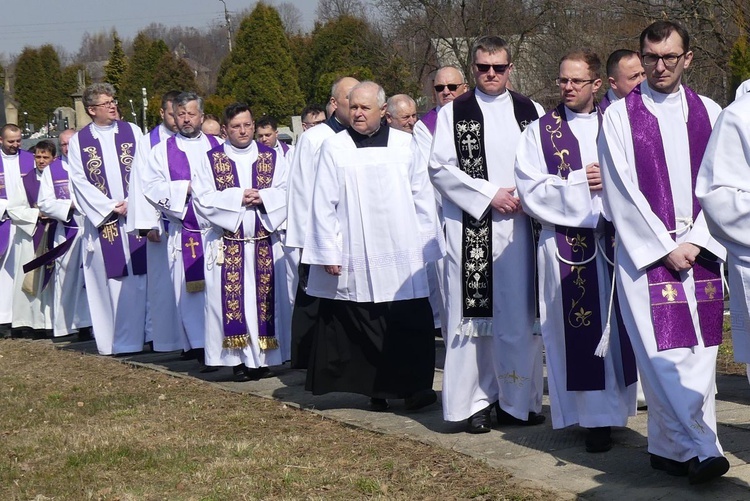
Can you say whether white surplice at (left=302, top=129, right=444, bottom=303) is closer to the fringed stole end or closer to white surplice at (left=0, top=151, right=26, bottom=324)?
the fringed stole end

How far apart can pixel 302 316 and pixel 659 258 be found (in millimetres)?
3584

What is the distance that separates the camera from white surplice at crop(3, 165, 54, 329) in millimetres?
12891

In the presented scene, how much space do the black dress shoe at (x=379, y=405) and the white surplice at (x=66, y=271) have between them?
17.6ft

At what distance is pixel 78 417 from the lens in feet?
25.7

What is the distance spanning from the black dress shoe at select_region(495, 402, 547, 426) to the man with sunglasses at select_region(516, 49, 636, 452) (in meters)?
0.55

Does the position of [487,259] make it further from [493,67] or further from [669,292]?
[669,292]

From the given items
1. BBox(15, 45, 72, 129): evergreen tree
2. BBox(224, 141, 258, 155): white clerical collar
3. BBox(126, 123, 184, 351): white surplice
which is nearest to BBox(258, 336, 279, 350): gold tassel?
BBox(224, 141, 258, 155): white clerical collar

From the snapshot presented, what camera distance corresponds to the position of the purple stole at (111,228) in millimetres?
11016

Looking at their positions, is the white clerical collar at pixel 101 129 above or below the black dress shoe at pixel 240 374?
above

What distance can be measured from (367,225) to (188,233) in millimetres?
3017

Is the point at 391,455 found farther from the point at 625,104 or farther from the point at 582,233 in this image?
the point at 625,104

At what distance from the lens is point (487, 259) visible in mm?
6734

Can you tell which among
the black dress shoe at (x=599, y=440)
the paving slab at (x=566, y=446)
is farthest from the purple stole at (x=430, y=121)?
the black dress shoe at (x=599, y=440)

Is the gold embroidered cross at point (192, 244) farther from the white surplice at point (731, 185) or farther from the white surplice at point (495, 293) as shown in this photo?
the white surplice at point (731, 185)
